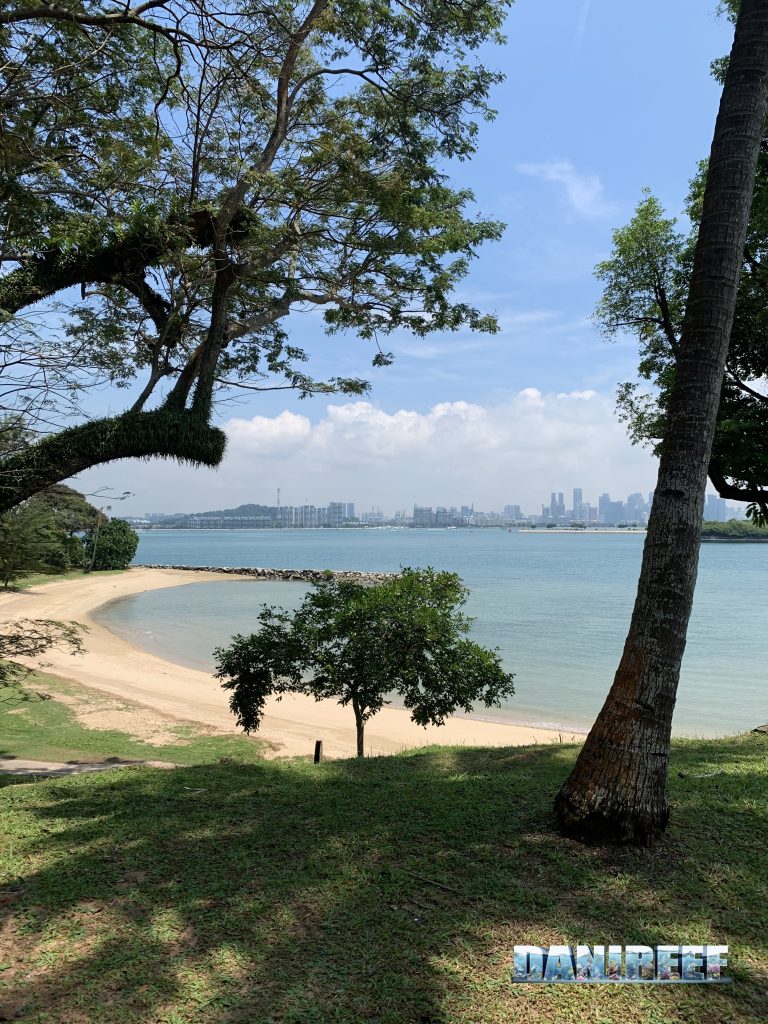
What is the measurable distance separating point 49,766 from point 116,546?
5340 centimetres

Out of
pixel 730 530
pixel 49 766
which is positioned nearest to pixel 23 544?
pixel 49 766

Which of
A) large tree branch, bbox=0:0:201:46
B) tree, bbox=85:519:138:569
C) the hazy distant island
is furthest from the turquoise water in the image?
the hazy distant island

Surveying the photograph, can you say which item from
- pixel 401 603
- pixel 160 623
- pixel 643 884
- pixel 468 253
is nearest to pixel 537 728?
pixel 401 603

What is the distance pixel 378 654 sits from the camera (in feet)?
27.3

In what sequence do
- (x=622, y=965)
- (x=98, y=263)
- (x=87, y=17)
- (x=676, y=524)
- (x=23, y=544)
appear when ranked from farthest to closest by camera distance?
(x=23, y=544) → (x=98, y=263) → (x=87, y=17) → (x=676, y=524) → (x=622, y=965)

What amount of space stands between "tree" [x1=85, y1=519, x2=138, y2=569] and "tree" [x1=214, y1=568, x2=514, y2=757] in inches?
1986

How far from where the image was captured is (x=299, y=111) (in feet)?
28.2

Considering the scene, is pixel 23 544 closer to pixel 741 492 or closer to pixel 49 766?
pixel 49 766

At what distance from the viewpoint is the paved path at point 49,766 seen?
7.88m

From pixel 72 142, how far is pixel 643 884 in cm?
832

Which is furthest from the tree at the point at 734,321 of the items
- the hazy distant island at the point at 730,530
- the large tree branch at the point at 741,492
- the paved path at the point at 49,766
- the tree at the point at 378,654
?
the hazy distant island at the point at 730,530

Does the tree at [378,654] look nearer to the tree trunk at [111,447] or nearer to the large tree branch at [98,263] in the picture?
the tree trunk at [111,447]

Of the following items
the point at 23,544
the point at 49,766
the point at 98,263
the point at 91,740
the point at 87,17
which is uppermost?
the point at 87,17

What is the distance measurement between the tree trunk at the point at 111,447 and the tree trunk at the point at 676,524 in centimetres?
470
